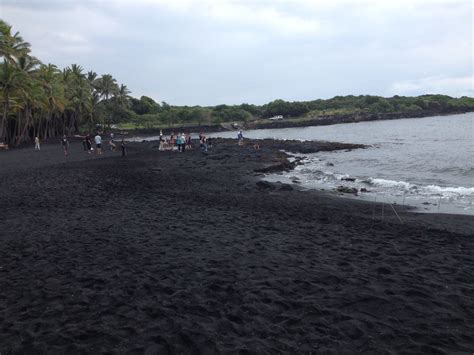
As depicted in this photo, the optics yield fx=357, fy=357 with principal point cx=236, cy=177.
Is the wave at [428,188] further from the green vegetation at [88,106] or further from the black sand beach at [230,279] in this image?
the green vegetation at [88,106]

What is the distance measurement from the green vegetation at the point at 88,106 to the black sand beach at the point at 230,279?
35072mm

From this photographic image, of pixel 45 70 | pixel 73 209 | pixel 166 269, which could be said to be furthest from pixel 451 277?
pixel 45 70

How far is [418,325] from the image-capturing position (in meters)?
5.10

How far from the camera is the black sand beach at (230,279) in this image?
478 cm

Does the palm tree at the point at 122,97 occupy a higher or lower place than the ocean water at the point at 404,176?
higher

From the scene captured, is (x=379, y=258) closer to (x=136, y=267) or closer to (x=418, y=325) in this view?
(x=418, y=325)

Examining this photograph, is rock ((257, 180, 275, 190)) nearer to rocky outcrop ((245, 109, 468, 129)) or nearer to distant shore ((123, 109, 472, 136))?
distant shore ((123, 109, 472, 136))

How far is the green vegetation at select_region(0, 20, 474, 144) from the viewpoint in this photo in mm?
42656

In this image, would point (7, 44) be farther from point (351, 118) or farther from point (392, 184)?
point (351, 118)

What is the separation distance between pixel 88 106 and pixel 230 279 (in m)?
71.2

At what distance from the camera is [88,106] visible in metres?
69.8

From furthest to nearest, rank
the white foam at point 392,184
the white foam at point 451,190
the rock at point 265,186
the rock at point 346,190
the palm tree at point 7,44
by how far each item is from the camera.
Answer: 1. the palm tree at point 7,44
2. the white foam at point 392,184
3. the rock at point 265,186
4. the rock at point 346,190
5. the white foam at point 451,190

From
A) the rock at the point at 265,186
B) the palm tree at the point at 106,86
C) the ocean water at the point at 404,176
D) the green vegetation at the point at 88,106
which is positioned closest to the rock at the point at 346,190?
the ocean water at the point at 404,176

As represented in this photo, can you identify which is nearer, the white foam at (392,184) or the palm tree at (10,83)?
the white foam at (392,184)
